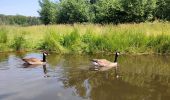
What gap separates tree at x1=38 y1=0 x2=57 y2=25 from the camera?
62688 mm

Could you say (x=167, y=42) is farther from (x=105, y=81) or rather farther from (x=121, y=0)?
(x=121, y=0)

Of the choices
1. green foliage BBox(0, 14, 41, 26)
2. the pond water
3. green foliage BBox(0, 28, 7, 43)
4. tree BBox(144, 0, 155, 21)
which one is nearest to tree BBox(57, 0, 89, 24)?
tree BBox(144, 0, 155, 21)

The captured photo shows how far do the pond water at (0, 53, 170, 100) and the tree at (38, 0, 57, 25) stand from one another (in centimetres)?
4724

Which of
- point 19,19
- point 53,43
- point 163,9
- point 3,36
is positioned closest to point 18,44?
point 3,36

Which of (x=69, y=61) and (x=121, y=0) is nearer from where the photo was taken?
(x=69, y=61)

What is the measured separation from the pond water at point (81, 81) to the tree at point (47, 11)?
4724cm

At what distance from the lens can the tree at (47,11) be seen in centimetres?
6269

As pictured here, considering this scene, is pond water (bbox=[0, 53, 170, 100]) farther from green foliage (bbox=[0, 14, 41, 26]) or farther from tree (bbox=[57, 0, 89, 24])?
green foliage (bbox=[0, 14, 41, 26])

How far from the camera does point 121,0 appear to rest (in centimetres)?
3938

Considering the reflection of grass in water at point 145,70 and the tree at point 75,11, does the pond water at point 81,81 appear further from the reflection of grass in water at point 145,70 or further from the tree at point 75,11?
the tree at point 75,11

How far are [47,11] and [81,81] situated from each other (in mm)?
53325

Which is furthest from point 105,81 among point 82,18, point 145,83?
point 82,18

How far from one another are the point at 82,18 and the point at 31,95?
147 feet

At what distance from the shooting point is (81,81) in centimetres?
1133
